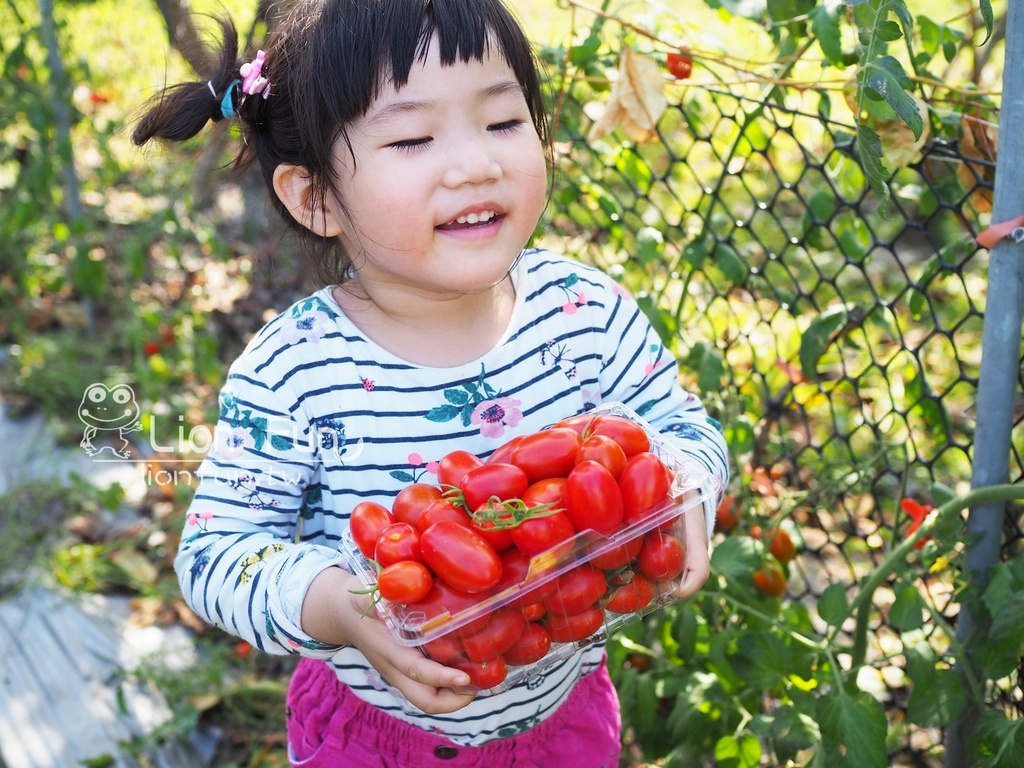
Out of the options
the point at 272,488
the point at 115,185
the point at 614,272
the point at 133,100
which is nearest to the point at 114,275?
the point at 115,185

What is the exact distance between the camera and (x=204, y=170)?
3.68 meters

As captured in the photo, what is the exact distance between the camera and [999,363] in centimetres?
133

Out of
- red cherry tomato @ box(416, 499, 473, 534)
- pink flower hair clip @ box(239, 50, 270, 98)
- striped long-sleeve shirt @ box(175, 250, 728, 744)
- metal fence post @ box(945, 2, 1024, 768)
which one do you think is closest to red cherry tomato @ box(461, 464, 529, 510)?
red cherry tomato @ box(416, 499, 473, 534)

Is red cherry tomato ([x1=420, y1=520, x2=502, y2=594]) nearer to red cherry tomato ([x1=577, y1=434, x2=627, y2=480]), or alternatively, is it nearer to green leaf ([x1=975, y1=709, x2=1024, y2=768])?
red cherry tomato ([x1=577, y1=434, x2=627, y2=480])

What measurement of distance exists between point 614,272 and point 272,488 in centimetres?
85

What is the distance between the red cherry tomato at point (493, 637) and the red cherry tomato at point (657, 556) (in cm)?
16

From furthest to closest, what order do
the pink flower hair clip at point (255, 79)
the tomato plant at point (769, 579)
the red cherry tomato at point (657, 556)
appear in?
the tomato plant at point (769, 579) → the pink flower hair clip at point (255, 79) → the red cherry tomato at point (657, 556)

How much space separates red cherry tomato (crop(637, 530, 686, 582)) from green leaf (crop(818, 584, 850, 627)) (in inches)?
19.3

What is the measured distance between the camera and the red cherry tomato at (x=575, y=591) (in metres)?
1.00

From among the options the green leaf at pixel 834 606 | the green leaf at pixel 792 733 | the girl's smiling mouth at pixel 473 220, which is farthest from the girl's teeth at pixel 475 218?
the green leaf at pixel 792 733

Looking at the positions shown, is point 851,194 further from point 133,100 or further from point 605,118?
point 133,100

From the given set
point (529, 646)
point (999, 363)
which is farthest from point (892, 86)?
point (529, 646)

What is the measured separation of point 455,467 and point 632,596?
9.1 inches

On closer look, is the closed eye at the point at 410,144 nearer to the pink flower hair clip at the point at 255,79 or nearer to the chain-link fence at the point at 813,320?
the pink flower hair clip at the point at 255,79
